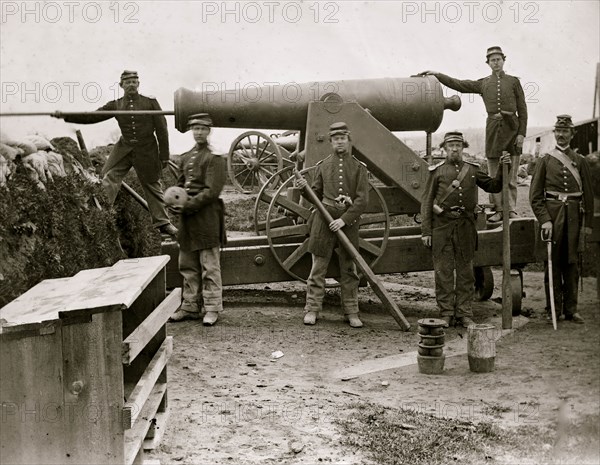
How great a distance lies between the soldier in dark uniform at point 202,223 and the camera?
7086 mm

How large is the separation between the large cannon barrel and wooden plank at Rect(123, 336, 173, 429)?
3.95 meters

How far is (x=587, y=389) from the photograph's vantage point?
5301 millimetres

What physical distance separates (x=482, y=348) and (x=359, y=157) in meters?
2.94

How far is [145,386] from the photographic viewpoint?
387cm

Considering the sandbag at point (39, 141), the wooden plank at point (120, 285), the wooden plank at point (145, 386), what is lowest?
the wooden plank at point (145, 386)

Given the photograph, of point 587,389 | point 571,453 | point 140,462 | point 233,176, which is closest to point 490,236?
point 587,389

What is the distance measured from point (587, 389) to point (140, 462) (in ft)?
9.87

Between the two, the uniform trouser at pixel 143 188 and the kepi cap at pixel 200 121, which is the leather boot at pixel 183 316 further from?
the kepi cap at pixel 200 121

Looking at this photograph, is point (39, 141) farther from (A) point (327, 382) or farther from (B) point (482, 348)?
(B) point (482, 348)

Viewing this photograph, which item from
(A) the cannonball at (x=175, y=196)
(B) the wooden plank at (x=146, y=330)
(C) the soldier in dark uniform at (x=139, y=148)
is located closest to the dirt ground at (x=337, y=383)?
(B) the wooden plank at (x=146, y=330)

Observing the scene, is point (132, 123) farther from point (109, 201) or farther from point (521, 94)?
point (521, 94)

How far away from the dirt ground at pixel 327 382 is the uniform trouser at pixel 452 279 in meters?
0.31

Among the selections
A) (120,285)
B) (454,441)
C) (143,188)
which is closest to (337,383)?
(454,441)

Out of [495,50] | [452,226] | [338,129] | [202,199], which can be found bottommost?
[452,226]
